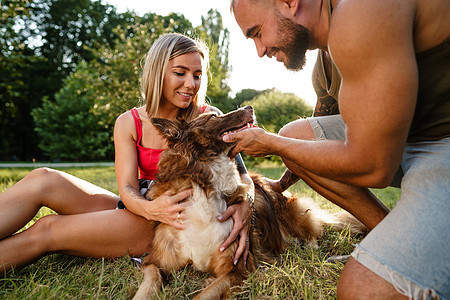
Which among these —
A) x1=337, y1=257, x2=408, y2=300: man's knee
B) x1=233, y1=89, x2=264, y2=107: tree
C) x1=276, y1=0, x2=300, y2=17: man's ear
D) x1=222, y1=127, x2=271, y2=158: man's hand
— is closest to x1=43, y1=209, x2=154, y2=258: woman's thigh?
x1=222, y1=127, x2=271, y2=158: man's hand

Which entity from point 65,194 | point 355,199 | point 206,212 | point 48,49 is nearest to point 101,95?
point 65,194

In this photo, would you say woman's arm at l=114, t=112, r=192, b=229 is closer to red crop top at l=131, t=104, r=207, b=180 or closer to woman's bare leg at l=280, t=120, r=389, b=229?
red crop top at l=131, t=104, r=207, b=180

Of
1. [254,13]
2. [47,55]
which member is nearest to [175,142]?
[254,13]

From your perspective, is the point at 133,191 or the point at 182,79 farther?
the point at 182,79

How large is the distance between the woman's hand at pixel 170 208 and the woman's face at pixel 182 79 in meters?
1.12

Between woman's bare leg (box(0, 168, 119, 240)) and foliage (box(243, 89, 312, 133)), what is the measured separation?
841 cm

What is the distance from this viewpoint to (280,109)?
11.1 metres

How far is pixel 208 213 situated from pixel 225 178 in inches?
13.6

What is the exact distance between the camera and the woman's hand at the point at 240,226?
243 cm

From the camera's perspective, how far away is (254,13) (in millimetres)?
2471

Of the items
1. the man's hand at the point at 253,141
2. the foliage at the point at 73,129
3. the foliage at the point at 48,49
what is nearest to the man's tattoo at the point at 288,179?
the man's hand at the point at 253,141

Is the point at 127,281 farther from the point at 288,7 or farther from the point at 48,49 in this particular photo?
the point at 48,49

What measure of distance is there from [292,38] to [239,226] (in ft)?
4.95

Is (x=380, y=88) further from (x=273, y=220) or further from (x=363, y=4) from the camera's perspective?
(x=273, y=220)
